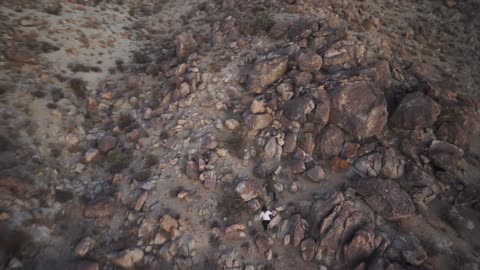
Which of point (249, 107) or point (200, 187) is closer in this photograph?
point (200, 187)

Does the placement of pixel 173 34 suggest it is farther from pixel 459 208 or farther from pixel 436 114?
pixel 459 208

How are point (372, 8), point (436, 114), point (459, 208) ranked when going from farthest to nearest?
1. point (372, 8)
2. point (436, 114)
3. point (459, 208)

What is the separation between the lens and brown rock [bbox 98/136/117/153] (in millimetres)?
17469

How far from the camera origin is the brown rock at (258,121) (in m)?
16.9

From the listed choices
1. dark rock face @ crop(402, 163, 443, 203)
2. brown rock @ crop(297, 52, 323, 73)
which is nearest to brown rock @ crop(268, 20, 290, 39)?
brown rock @ crop(297, 52, 323, 73)

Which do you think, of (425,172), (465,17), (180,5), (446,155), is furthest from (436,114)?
(180,5)

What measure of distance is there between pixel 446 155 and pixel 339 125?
5.81 metres

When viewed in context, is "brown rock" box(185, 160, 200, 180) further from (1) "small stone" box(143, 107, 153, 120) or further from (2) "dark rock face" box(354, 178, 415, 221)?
(2) "dark rock face" box(354, 178, 415, 221)

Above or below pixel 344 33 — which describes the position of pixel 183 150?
below

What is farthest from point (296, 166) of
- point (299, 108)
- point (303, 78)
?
point (303, 78)

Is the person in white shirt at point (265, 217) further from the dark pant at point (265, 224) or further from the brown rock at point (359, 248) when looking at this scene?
the brown rock at point (359, 248)

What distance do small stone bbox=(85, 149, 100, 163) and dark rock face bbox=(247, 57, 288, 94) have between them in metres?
10.1

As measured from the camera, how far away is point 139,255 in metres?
13.6

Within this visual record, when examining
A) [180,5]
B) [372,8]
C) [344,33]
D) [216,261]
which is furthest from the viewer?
[180,5]
